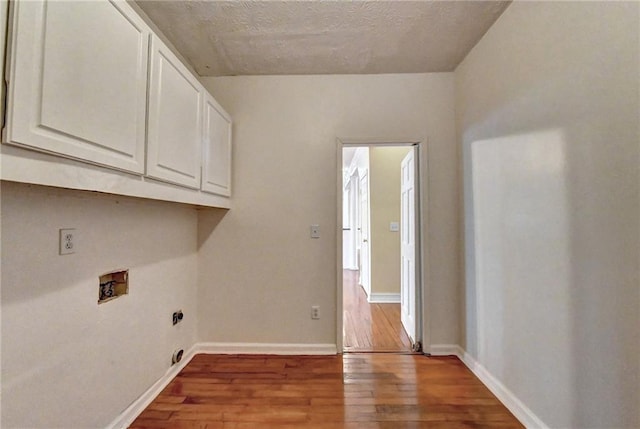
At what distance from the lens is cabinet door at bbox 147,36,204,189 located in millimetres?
1388

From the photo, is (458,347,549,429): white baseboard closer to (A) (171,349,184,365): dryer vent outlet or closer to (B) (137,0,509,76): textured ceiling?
(A) (171,349,184,365): dryer vent outlet

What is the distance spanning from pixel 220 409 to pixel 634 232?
2.27 metres

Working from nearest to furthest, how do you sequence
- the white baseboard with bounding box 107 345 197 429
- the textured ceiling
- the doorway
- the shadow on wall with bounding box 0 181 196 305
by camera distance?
the shadow on wall with bounding box 0 181 196 305
the white baseboard with bounding box 107 345 197 429
the textured ceiling
the doorway

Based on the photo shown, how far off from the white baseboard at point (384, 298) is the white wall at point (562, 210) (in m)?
2.07

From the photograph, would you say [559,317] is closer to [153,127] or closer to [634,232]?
[634,232]

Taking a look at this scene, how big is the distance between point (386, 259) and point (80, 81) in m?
3.92

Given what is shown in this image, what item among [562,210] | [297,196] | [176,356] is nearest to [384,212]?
[297,196]

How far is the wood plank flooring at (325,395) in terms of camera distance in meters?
1.69

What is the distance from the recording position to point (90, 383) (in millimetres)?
1401

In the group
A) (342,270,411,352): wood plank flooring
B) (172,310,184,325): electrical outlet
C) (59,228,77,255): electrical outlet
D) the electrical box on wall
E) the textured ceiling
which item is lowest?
(342,270,411,352): wood plank flooring

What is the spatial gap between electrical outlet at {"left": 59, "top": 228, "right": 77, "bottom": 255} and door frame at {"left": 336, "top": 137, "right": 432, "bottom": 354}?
179 cm

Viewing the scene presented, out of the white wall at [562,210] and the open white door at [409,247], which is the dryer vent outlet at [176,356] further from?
the white wall at [562,210]

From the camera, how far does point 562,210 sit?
1394 millimetres

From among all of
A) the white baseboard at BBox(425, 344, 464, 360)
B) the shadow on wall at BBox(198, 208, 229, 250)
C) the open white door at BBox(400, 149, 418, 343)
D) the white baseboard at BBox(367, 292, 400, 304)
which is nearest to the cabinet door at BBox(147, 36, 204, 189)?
the shadow on wall at BBox(198, 208, 229, 250)
